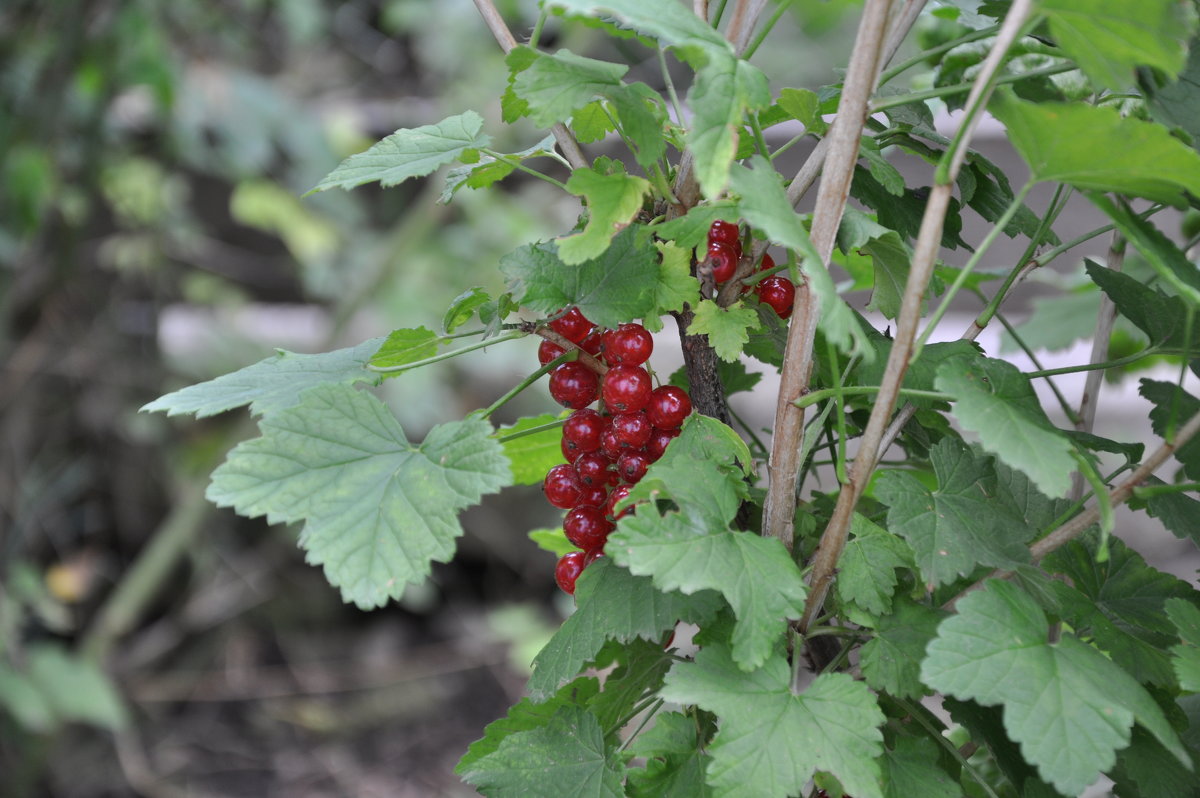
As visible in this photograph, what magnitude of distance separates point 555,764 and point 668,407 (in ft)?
0.59

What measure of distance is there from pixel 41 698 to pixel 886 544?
1679 millimetres

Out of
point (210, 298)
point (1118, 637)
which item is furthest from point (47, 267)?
point (1118, 637)

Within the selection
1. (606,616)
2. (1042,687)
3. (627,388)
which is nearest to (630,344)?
(627,388)

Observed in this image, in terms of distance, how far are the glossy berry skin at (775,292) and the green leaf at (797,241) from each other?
0.39ft

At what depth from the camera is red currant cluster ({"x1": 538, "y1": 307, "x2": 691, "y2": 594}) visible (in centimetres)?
48

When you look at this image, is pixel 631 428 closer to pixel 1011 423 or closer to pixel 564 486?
pixel 564 486

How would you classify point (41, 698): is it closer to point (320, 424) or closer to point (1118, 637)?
point (320, 424)

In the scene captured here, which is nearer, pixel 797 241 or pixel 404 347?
pixel 797 241

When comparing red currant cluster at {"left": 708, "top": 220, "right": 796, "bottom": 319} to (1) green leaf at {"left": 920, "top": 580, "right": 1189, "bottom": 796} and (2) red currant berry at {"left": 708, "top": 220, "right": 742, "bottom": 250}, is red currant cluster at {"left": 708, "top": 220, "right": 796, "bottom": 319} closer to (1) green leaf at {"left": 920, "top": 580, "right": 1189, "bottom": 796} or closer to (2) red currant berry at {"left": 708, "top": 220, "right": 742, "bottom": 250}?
(2) red currant berry at {"left": 708, "top": 220, "right": 742, "bottom": 250}

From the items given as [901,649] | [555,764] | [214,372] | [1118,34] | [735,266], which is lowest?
[214,372]

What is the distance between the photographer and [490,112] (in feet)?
7.07

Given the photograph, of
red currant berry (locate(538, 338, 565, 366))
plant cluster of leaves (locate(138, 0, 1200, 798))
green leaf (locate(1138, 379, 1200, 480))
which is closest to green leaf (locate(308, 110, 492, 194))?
plant cluster of leaves (locate(138, 0, 1200, 798))

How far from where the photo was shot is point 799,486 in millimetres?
498

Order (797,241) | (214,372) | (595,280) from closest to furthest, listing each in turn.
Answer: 1. (797,241)
2. (595,280)
3. (214,372)
